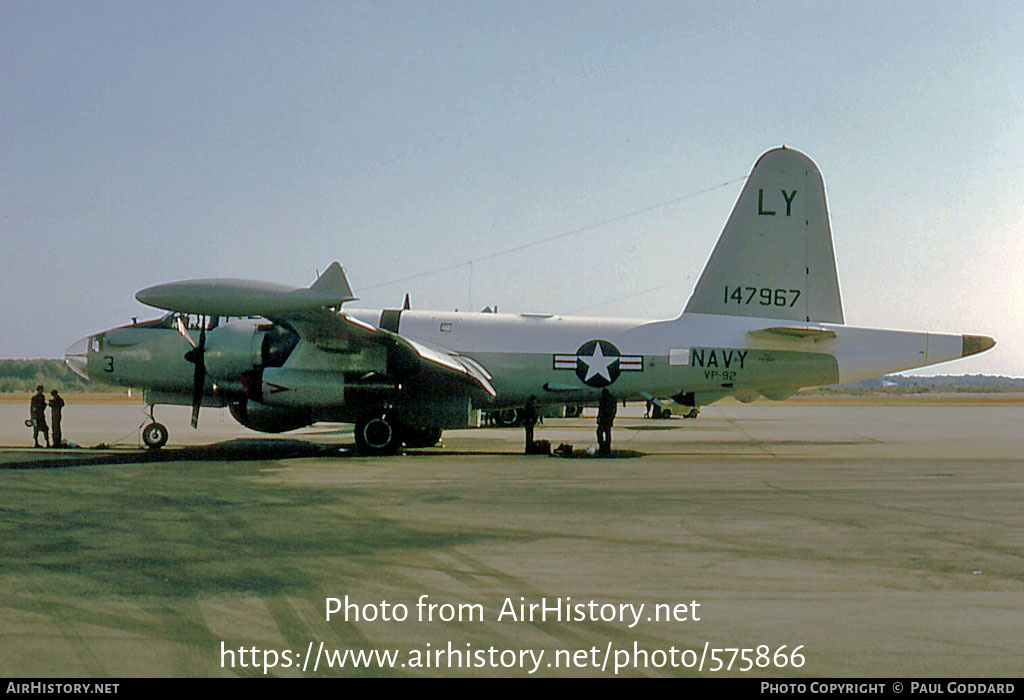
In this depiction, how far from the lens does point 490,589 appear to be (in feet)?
21.1

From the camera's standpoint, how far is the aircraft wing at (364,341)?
1630cm

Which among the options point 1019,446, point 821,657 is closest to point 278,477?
point 821,657

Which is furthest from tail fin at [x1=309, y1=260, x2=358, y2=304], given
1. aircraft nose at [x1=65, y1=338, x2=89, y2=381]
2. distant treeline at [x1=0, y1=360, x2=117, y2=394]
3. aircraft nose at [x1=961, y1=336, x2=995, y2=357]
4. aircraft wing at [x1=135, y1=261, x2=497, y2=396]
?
distant treeline at [x1=0, y1=360, x2=117, y2=394]

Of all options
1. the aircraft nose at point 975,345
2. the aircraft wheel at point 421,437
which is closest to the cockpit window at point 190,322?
the aircraft wheel at point 421,437

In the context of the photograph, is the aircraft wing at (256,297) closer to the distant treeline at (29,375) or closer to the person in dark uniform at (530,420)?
the person in dark uniform at (530,420)

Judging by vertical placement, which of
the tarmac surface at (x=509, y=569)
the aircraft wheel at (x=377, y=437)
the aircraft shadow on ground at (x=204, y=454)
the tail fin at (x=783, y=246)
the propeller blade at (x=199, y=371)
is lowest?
the aircraft shadow on ground at (x=204, y=454)

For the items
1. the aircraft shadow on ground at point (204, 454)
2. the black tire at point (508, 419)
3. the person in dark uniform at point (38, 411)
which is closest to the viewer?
the aircraft shadow on ground at point (204, 454)

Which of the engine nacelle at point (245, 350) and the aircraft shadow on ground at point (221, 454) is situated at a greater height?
the engine nacelle at point (245, 350)

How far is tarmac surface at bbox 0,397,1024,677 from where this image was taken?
498 centimetres

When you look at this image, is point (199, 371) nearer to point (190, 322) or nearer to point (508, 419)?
point (190, 322)

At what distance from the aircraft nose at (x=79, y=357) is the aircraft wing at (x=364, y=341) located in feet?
19.8

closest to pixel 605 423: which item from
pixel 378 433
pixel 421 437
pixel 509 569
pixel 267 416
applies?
pixel 421 437

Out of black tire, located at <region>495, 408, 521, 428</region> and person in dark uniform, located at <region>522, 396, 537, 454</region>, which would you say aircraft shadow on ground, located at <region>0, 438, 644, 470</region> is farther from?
black tire, located at <region>495, 408, 521, 428</region>
